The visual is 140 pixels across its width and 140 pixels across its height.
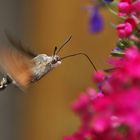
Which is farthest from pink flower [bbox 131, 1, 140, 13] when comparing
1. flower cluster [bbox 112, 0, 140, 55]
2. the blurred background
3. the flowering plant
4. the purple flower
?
the blurred background

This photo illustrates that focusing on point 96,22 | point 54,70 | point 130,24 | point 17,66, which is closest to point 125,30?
point 130,24

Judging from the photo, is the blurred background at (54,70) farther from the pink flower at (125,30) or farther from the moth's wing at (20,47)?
the pink flower at (125,30)

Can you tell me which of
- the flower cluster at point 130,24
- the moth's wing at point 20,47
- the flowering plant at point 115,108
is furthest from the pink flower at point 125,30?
the moth's wing at point 20,47

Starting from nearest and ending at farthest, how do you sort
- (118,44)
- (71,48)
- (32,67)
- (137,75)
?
(137,75), (118,44), (32,67), (71,48)

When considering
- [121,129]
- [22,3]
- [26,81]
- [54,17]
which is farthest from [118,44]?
[22,3]

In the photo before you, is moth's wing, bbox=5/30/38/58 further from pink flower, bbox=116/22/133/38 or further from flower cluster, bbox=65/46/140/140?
flower cluster, bbox=65/46/140/140

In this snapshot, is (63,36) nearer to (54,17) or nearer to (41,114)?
(54,17)

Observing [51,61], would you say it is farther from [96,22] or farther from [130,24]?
[96,22]

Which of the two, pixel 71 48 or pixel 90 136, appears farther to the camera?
pixel 71 48
